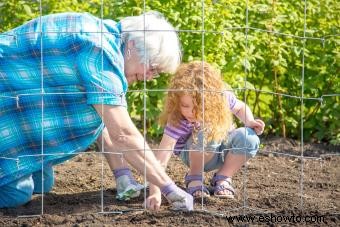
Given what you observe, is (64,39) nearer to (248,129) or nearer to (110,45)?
(110,45)

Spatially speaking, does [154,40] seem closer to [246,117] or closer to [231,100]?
[231,100]

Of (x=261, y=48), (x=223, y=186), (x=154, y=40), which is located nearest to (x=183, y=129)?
(x=223, y=186)

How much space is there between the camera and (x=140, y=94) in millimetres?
6125

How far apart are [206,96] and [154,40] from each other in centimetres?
48

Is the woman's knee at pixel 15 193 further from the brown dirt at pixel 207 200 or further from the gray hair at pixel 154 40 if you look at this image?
the gray hair at pixel 154 40

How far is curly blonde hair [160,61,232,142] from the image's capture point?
14.6 ft

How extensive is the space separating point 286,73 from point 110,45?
2772 millimetres

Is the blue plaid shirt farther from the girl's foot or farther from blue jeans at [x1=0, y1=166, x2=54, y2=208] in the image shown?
the girl's foot

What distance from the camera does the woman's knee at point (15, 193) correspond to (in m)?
4.42

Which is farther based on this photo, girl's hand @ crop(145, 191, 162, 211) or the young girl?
the young girl

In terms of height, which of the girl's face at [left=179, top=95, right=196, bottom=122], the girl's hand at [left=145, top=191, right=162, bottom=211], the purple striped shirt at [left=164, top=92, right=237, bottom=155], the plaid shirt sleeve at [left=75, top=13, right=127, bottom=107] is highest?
the plaid shirt sleeve at [left=75, top=13, right=127, bottom=107]

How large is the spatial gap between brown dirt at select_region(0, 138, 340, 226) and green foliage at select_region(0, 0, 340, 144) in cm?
57

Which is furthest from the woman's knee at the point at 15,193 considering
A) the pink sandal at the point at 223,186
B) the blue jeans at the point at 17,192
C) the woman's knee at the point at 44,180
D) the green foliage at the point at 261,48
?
the green foliage at the point at 261,48

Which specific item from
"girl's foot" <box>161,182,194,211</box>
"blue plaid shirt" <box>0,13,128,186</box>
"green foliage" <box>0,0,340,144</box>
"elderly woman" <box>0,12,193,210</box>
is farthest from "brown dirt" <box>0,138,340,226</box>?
"green foliage" <box>0,0,340,144</box>
